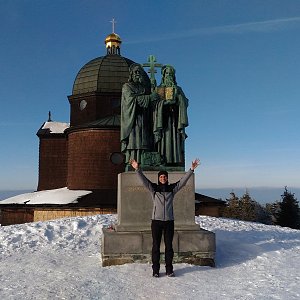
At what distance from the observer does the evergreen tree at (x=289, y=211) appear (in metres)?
34.2

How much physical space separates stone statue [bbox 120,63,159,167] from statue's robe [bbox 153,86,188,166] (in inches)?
7.8

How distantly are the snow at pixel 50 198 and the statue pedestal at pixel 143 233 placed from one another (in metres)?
16.8

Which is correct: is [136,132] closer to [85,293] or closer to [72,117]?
[85,293]

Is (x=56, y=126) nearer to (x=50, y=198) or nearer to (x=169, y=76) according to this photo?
(x=50, y=198)

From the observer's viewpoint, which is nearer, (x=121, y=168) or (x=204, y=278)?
(x=204, y=278)

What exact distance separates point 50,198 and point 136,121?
18.4 metres

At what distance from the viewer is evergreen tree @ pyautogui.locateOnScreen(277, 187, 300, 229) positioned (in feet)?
112

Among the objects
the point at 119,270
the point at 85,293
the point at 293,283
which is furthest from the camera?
the point at 119,270

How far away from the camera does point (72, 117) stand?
29.7m

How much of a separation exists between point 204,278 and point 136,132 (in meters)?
3.38

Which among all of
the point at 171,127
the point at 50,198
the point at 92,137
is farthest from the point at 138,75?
the point at 50,198

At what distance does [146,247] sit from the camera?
7406mm

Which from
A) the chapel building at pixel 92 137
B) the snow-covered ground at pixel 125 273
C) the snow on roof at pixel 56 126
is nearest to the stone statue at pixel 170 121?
the snow-covered ground at pixel 125 273

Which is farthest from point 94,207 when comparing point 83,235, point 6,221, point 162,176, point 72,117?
point 162,176
